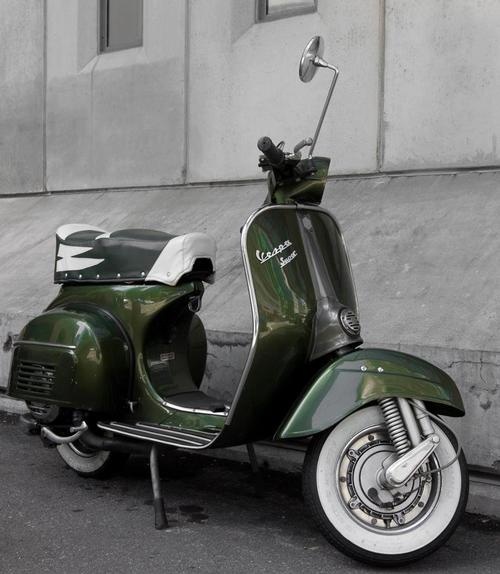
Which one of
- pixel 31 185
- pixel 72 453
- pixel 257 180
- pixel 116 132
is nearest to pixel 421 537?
pixel 72 453

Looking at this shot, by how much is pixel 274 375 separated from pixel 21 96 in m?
6.25

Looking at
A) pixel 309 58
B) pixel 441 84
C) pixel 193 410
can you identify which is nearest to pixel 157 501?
pixel 193 410

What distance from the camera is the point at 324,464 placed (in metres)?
3.03

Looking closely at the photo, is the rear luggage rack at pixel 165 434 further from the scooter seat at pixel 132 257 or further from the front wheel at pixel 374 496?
the scooter seat at pixel 132 257

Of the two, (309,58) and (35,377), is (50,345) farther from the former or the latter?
(309,58)

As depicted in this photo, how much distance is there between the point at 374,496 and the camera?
300cm

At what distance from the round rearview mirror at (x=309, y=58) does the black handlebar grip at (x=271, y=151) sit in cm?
32

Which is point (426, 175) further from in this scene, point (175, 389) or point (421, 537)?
point (421, 537)

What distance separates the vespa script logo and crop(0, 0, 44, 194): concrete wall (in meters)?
5.57

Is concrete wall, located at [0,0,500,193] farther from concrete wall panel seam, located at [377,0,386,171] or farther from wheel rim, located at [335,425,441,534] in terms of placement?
wheel rim, located at [335,425,441,534]

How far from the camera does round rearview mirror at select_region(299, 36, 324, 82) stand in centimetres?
326

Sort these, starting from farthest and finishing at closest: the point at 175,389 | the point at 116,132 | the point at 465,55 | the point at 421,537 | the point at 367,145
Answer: the point at 116,132 < the point at 367,145 < the point at 465,55 < the point at 175,389 < the point at 421,537

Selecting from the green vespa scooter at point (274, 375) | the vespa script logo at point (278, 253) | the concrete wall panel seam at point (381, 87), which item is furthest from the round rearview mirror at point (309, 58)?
the concrete wall panel seam at point (381, 87)

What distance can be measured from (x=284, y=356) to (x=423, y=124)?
299 cm
